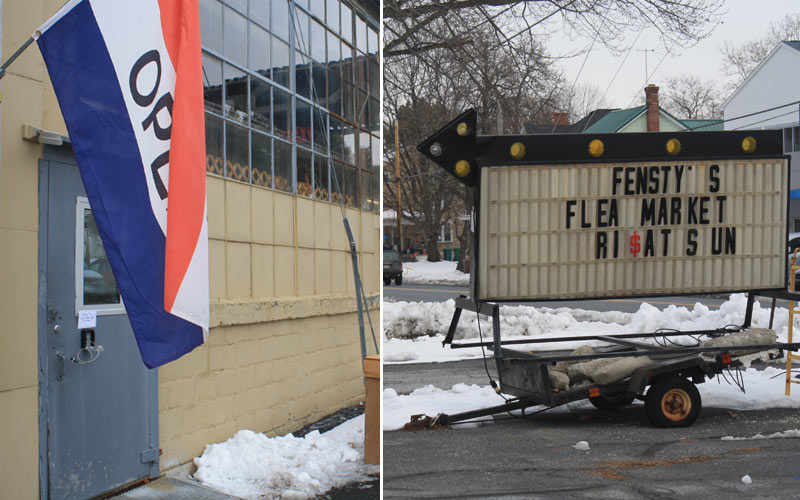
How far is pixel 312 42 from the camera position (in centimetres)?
855

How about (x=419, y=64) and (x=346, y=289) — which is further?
(x=419, y=64)

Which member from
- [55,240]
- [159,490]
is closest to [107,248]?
[55,240]

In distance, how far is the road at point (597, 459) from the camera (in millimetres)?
4820

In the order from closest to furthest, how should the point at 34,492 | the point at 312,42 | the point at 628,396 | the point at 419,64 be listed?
the point at 34,492, the point at 628,396, the point at 312,42, the point at 419,64

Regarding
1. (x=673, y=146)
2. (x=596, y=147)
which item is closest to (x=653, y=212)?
(x=673, y=146)

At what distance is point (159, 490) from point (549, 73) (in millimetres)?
6546

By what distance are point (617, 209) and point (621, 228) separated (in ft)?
0.60

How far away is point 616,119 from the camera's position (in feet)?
29.1

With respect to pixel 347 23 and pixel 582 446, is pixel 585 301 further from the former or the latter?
pixel 582 446

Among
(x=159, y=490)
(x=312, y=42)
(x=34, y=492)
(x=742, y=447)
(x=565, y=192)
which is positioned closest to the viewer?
(x=34, y=492)

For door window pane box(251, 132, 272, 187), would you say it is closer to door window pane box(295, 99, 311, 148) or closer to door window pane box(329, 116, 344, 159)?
door window pane box(295, 99, 311, 148)

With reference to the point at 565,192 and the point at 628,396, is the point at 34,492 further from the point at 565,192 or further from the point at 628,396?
the point at 628,396

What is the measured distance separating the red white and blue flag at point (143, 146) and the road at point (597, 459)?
2.10 metres

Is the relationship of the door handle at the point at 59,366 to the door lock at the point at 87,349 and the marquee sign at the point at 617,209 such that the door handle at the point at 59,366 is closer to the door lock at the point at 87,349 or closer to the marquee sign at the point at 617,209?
the door lock at the point at 87,349
